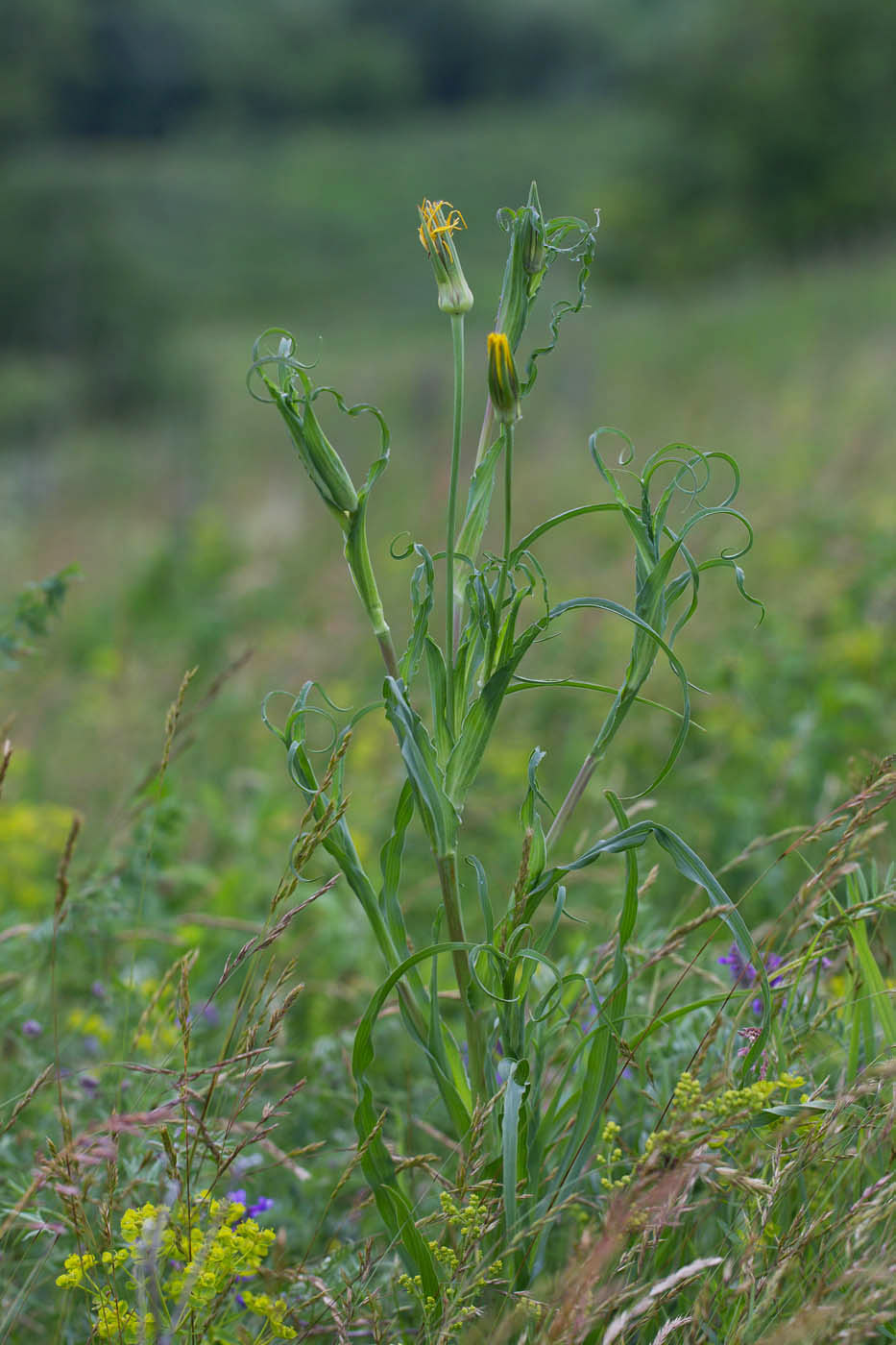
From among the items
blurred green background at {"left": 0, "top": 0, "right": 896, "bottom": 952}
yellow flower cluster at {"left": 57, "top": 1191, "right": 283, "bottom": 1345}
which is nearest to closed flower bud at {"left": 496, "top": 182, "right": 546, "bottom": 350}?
blurred green background at {"left": 0, "top": 0, "right": 896, "bottom": 952}

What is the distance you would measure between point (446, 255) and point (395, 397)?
9.78 metres

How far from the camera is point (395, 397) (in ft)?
34.1

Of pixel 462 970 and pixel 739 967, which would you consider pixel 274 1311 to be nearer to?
pixel 462 970

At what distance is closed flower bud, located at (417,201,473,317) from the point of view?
909 millimetres

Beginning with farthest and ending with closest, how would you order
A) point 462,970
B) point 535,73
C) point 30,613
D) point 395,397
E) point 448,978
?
point 535,73 → point 395,397 → point 448,978 → point 30,613 → point 462,970

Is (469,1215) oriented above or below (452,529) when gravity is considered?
below

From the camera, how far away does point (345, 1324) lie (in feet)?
2.88

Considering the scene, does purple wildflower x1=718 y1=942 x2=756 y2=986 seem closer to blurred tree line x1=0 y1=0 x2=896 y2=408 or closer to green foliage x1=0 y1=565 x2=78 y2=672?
green foliage x1=0 y1=565 x2=78 y2=672

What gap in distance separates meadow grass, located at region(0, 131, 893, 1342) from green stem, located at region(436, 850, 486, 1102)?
0.08ft

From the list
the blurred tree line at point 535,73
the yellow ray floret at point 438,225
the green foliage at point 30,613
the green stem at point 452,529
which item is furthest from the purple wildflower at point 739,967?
the blurred tree line at point 535,73

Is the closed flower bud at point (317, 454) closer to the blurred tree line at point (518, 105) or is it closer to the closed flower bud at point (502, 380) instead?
the closed flower bud at point (502, 380)

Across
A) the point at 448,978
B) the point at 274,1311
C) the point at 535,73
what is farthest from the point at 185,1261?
the point at 535,73

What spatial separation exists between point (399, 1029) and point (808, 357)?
23.6 ft

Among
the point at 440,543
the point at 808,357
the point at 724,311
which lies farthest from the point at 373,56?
the point at 440,543
